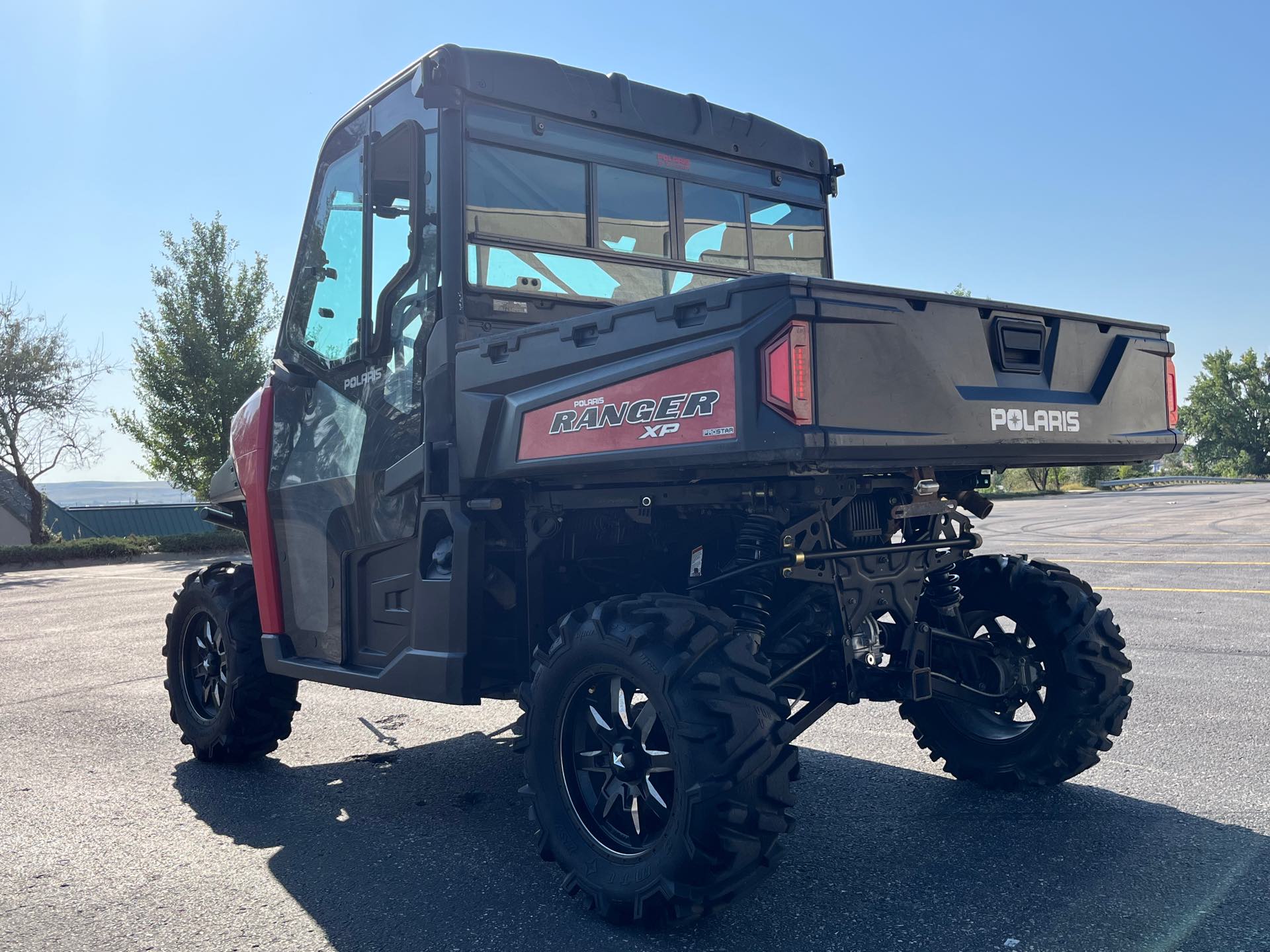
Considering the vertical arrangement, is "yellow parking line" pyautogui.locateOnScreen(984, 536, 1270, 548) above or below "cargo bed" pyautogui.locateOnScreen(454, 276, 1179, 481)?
below

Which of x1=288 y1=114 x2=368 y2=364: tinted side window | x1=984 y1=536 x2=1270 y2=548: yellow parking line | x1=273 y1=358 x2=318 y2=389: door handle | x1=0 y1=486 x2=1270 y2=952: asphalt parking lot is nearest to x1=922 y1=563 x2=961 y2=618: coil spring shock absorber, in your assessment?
x1=0 y1=486 x2=1270 y2=952: asphalt parking lot

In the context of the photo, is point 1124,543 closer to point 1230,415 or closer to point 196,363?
point 196,363

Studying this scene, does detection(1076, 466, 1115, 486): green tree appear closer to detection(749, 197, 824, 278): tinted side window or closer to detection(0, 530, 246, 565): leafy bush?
detection(0, 530, 246, 565): leafy bush

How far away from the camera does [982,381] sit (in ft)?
11.6

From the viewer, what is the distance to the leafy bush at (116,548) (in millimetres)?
25641

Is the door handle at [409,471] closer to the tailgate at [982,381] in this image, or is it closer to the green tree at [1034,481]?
the tailgate at [982,381]

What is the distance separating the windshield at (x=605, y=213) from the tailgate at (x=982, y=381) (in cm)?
164

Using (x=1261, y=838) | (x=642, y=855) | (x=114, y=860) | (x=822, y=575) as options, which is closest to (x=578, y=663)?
(x=642, y=855)

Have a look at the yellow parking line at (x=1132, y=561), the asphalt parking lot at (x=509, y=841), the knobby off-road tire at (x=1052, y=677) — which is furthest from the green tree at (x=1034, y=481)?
the knobby off-road tire at (x=1052, y=677)

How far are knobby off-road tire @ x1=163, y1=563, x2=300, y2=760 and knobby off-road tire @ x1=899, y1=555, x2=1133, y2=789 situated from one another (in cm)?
327

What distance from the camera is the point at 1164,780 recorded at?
4742mm

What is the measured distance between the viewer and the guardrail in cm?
5047

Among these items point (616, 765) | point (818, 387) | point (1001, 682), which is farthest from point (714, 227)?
point (616, 765)

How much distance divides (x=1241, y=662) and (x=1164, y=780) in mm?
3206
